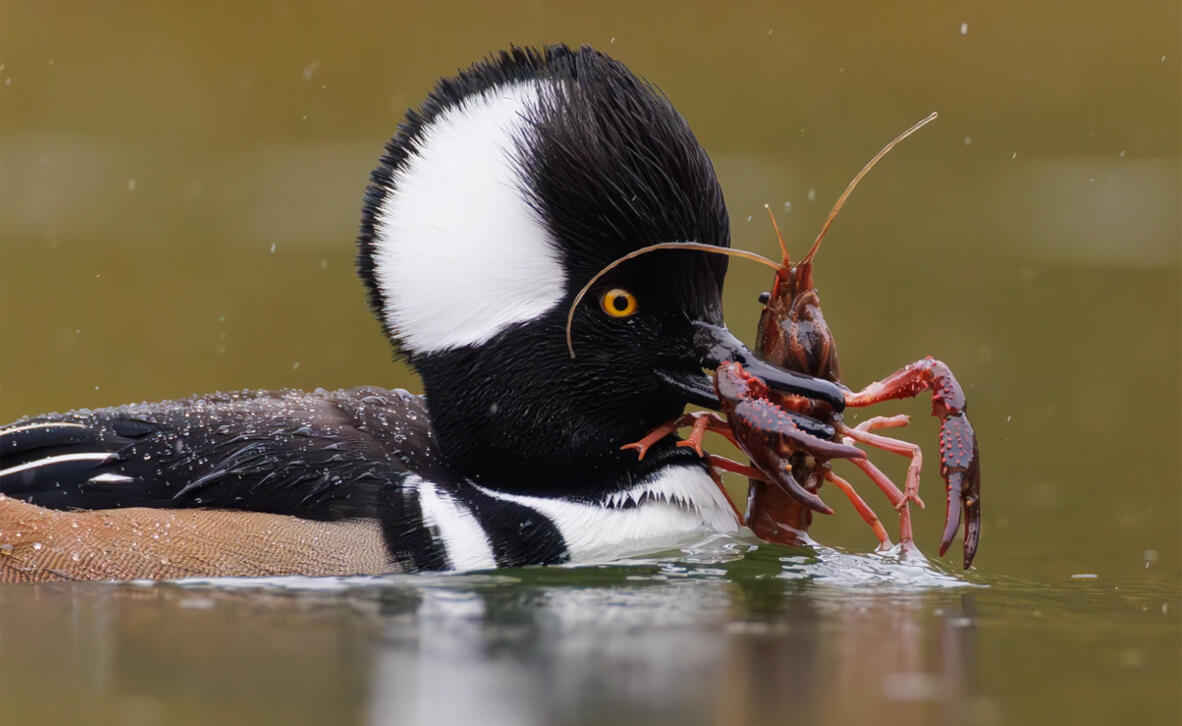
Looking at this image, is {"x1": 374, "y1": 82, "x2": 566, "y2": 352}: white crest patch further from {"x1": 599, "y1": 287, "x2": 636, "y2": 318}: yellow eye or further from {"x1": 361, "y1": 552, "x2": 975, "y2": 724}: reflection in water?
{"x1": 361, "y1": 552, "x2": 975, "y2": 724}: reflection in water

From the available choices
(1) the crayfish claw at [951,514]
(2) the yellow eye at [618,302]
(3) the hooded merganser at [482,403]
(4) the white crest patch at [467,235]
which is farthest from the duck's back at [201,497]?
(1) the crayfish claw at [951,514]

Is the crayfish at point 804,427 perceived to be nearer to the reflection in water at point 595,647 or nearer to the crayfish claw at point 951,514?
the crayfish claw at point 951,514

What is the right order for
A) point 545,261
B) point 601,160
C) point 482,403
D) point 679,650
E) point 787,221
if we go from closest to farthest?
1. point 679,650
2. point 601,160
3. point 545,261
4. point 482,403
5. point 787,221

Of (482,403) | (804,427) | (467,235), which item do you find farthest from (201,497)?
(804,427)

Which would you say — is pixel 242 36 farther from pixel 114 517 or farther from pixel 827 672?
pixel 827 672

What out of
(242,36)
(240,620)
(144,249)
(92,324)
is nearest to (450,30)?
(242,36)

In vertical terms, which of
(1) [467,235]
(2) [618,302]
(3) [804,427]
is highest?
(1) [467,235]

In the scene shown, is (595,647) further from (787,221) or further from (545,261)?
(787,221)
